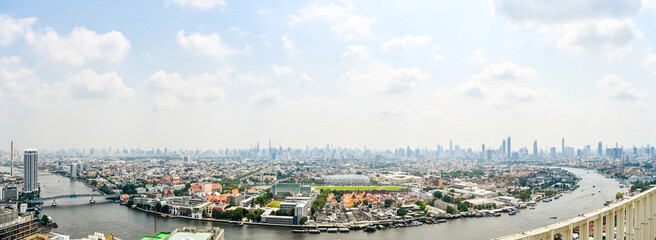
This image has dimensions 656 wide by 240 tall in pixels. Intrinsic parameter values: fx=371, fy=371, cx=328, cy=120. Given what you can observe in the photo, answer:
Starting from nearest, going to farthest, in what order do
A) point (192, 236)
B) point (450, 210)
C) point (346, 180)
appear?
point (192, 236) < point (450, 210) < point (346, 180)

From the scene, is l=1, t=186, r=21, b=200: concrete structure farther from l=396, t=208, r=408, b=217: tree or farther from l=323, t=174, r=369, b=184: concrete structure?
l=396, t=208, r=408, b=217: tree

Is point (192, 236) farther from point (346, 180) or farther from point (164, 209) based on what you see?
point (346, 180)

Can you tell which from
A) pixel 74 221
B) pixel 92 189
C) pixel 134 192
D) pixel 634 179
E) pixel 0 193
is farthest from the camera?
pixel 634 179

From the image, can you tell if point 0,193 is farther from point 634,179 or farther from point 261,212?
point 634,179

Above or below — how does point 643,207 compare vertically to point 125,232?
above

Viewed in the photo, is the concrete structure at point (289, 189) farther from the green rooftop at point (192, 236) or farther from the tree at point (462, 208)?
the green rooftop at point (192, 236)

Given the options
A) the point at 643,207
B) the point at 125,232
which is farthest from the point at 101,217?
the point at 643,207

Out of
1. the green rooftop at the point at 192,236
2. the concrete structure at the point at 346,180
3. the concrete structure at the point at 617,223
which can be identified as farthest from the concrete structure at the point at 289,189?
the concrete structure at the point at 617,223

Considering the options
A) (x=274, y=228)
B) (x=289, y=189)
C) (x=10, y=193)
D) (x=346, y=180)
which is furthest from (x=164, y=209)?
(x=346, y=180)

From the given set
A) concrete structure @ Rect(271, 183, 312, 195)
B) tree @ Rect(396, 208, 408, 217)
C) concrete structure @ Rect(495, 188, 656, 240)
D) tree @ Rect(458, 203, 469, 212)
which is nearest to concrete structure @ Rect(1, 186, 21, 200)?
concrete structure @ Rect(271, 183, 312, 195)
